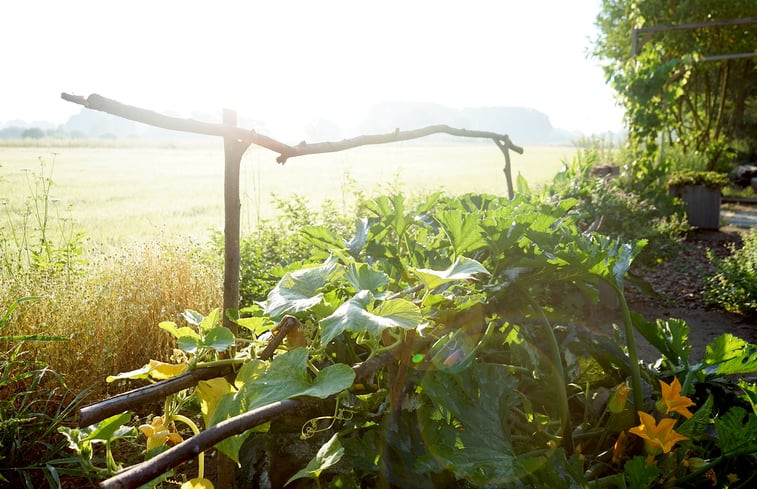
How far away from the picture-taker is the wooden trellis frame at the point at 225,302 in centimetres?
52

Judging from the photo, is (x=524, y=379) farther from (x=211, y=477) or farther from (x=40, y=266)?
(x=40, y=266)

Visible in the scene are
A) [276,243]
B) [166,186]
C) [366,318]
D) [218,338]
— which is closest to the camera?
[366,318]

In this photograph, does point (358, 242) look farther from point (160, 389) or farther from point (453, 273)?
point (160, 389)

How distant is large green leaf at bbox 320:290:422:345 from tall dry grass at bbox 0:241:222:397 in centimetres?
187

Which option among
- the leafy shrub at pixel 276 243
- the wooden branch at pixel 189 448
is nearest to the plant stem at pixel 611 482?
the wooden branch at pixel 189 448

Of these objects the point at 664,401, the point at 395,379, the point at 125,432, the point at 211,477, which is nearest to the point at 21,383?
the point at 211,477

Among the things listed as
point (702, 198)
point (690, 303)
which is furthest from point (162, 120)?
point (702, 198)

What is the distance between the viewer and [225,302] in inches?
40.4

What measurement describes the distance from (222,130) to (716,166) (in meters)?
14.6

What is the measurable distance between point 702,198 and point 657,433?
29.5 feet

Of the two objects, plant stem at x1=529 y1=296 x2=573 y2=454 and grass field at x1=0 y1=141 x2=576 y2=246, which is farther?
grass field at x1=0 y1=141 x2=576 y2=246

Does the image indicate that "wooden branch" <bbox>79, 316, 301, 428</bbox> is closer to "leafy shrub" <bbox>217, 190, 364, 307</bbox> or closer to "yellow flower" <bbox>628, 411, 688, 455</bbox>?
"yellow flower" <bbox>628, 411, 688, 455</bbox>

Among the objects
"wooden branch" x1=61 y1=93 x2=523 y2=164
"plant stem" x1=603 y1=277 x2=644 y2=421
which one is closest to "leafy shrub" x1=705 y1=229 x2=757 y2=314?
"plant stem" x1=603 y1=277 x2=644 y2=421

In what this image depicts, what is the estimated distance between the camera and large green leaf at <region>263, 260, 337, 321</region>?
2.34ft
